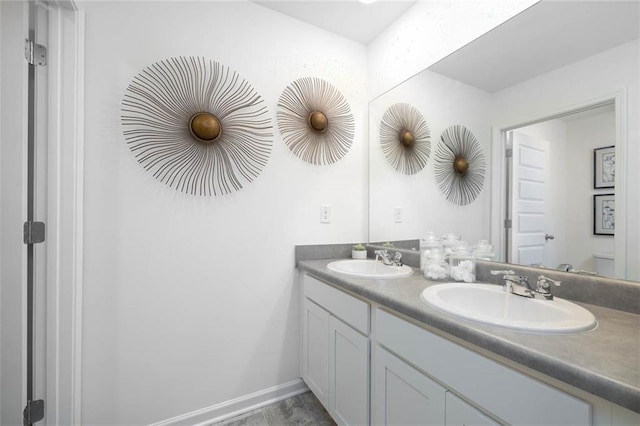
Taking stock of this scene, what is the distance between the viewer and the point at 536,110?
1106mm

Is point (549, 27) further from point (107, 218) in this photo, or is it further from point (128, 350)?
point (128, 350)

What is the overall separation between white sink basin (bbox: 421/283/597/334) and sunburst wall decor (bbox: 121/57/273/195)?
1200mm

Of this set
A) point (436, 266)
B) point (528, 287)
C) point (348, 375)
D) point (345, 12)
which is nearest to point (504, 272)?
point (528, 287)

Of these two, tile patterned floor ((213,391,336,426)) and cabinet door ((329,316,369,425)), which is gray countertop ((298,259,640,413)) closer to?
cabinet door ((329,316,369,425))

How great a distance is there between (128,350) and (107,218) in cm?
66

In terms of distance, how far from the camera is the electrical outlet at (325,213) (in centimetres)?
183

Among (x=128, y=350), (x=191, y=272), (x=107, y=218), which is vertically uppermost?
(x=107, y=218)

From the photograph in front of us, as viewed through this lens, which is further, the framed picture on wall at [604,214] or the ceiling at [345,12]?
the ceiling at [345,12]

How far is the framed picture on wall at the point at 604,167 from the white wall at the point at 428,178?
1.26 feet

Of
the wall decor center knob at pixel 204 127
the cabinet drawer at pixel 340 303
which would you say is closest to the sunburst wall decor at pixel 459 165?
the cabinet drawer at pixel 340 303

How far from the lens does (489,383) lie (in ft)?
2.24

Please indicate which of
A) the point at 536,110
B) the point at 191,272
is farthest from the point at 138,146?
the point at 536,110

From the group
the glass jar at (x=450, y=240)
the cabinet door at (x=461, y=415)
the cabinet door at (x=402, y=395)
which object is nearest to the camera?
the cabinet door at (x=461, y=415)

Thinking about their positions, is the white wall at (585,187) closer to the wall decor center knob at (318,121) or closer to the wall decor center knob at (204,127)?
the wall decor center knob at (318,121)
